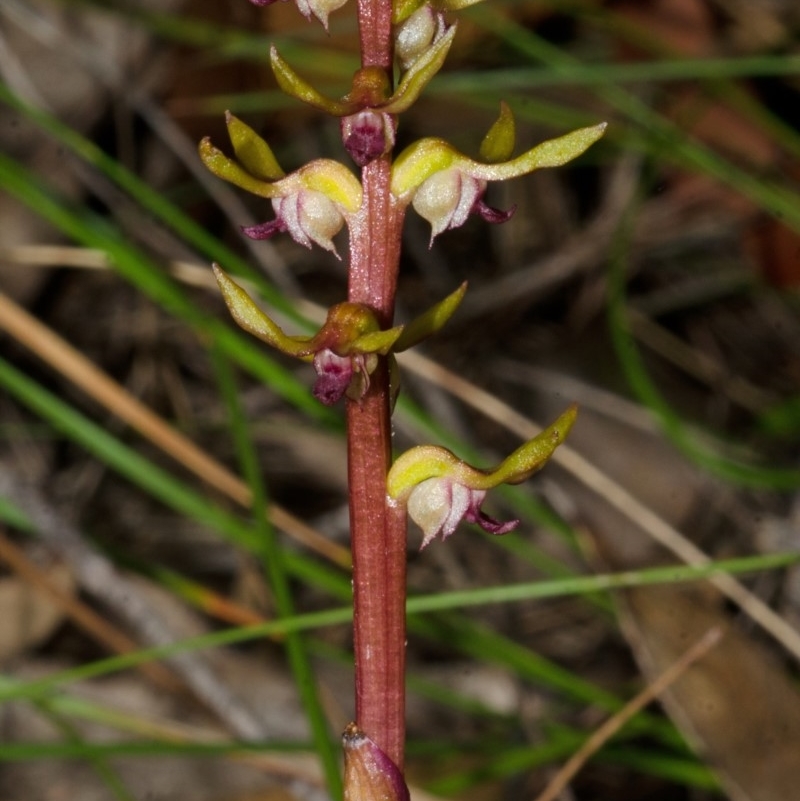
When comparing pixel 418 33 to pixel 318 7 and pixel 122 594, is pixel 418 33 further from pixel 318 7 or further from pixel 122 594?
pixel 122 594

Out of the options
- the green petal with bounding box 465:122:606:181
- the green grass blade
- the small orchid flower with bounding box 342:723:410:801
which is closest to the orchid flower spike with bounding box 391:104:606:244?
the green petal with bounding box 465:122:606:181

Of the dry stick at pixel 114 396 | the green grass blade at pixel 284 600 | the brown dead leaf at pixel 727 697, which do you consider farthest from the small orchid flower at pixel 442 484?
the dry stick at pixel 114 396

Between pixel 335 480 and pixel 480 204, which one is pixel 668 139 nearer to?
pixel 335 480

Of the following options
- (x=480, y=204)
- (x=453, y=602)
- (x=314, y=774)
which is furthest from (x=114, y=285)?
(x=480, y=204)

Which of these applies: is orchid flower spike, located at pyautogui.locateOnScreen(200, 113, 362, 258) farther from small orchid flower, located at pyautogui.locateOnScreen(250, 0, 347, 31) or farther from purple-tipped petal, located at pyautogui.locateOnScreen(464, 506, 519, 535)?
purple-tipped petal, located at pyautogui.locateOnScreen(464, 506, 519, 535)

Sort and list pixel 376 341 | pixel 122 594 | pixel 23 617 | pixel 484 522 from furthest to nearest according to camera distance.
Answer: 1. pixel 23 617
2. pixel 122 594
3. pixel 484 522
4. pixel 376 341

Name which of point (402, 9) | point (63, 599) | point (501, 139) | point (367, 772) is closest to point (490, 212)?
point (501, 139)
